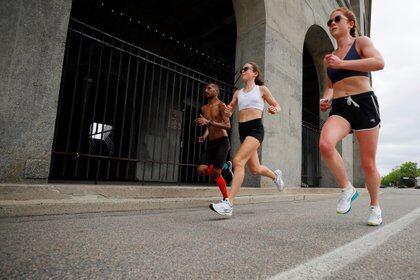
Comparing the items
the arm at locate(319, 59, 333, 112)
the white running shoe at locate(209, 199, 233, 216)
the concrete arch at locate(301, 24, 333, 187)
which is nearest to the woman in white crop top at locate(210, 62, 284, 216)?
the white running shoe at locate(209, 199, 233, 216)

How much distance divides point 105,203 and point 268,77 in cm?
509

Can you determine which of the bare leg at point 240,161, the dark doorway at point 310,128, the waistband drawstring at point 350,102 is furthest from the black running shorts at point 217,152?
the dark doorway at point 310,128

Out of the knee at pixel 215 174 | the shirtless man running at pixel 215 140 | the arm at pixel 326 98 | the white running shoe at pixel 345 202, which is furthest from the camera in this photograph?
the shirtless man running at pixel 215 140

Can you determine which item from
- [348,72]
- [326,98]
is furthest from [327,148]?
[348,72]

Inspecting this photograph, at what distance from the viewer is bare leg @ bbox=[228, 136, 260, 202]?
3.58m

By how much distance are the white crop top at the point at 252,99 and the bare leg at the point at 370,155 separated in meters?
1.35

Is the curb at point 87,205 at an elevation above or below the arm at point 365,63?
below

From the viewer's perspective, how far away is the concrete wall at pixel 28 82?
127 inches

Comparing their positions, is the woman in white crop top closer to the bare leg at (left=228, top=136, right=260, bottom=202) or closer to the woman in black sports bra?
the bare leg at (left=228, top=136, right=260, bottom=202)

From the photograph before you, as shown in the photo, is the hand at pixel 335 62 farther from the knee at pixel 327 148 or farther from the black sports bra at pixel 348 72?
the knee at pixel 327 148

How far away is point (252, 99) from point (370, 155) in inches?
62.6

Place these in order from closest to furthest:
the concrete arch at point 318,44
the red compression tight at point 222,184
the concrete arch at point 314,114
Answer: the red compression tight at point 222,184
the concrete arch at point 314,114
the concrete arch at point 318,44

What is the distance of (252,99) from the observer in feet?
12.9

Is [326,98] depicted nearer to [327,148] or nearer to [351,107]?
[351,107]
